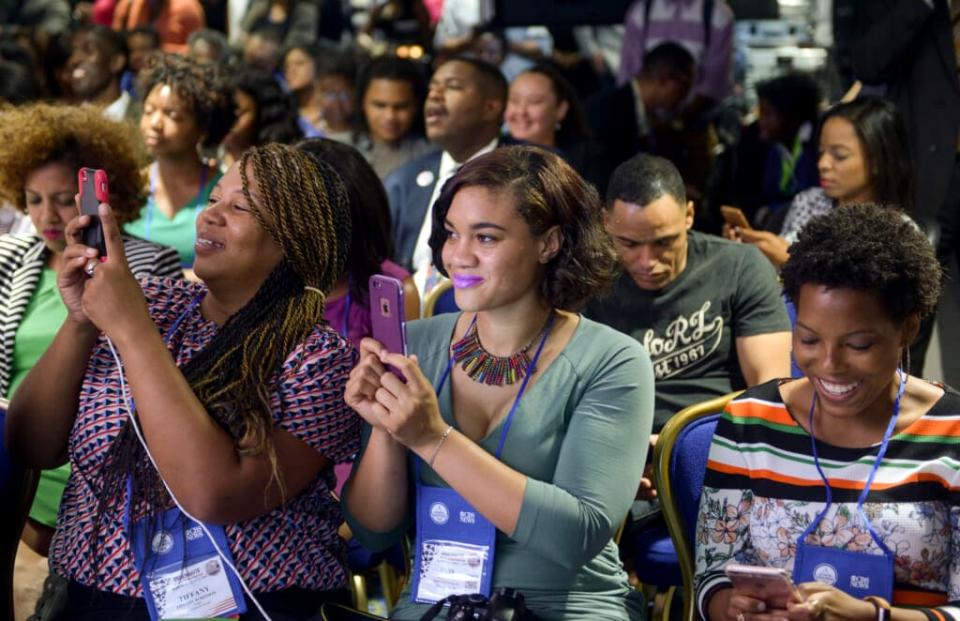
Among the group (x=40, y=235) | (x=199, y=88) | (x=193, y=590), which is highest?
(x=199, y=88)

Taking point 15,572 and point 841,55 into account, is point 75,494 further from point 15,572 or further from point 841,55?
point 841,55

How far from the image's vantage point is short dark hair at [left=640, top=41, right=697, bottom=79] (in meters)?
6.99

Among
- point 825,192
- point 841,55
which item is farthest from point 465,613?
point 841,55

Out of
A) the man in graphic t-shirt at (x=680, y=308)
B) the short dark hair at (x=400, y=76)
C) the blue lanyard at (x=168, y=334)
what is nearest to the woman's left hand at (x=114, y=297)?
the blue lanyard at (x=168, y=334)

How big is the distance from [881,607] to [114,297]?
59.9 inches

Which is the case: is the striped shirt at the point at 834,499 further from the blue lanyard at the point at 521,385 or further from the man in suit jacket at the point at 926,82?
the man in suit jacket at the point at 926,82

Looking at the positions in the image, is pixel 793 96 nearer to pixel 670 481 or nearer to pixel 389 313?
pixel 670 481

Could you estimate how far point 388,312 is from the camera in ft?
7.49

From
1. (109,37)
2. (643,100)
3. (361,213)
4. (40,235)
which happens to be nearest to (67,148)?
(40,235)

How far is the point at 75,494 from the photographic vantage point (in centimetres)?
266

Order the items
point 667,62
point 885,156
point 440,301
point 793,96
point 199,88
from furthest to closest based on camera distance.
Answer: point 793,96 < point 667,62 < point 199,88 < point 885,156 < point 440,301

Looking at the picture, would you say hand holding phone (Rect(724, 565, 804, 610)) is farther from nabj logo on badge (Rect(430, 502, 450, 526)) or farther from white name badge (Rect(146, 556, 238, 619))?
white name badge (Rect(146, 556, 238, 619))

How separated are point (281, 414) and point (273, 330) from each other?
0.19 metres

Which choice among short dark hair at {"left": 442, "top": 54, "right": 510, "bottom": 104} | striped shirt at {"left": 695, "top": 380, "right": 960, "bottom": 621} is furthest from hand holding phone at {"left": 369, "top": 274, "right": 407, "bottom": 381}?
short dark hair at {"left": 442, "top": 54, "right": 510, "bottom": 104}
